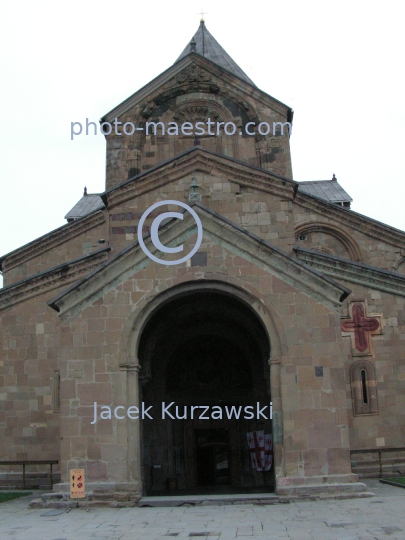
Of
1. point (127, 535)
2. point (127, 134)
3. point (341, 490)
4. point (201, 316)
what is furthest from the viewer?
point (127, 134)

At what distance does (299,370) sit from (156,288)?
10.4 feet

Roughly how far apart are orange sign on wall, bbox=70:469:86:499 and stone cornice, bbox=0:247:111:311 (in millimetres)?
6679

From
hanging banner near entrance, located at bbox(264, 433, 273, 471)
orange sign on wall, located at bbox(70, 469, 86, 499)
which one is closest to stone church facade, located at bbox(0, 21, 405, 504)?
orange sign on wall, located at bbox(70, 469, 86, 499)

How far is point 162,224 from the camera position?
13.1m

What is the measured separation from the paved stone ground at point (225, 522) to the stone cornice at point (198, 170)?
25.9 feet

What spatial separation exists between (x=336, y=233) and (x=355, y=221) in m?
0.72

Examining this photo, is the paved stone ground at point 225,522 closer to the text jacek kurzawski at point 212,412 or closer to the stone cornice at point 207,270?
the stone cornice at point 207,270

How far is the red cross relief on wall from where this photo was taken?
1617 cm

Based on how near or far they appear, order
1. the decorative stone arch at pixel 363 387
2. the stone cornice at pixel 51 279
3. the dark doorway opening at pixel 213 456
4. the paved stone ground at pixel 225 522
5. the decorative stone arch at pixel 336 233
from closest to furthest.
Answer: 1. the paved stone ground at pixel 225 522
2. the decorative stone arch at pixel 363 387
3. the dark doorway opening at pixel 213 456
4. the stone cornice at pixel 51 279
5. the decorative stone arch at pixel 336 233

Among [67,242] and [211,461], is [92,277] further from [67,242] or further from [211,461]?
[67,242]

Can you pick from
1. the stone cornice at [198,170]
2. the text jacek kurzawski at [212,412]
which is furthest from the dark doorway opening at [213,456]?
the stone cornice at [198,170]

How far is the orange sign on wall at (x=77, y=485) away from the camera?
458 inches

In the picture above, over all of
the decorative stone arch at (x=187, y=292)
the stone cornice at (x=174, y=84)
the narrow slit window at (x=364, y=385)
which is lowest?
the narrow slit window at (x=364, y=385)

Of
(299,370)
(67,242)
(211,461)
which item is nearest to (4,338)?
(67,242)
